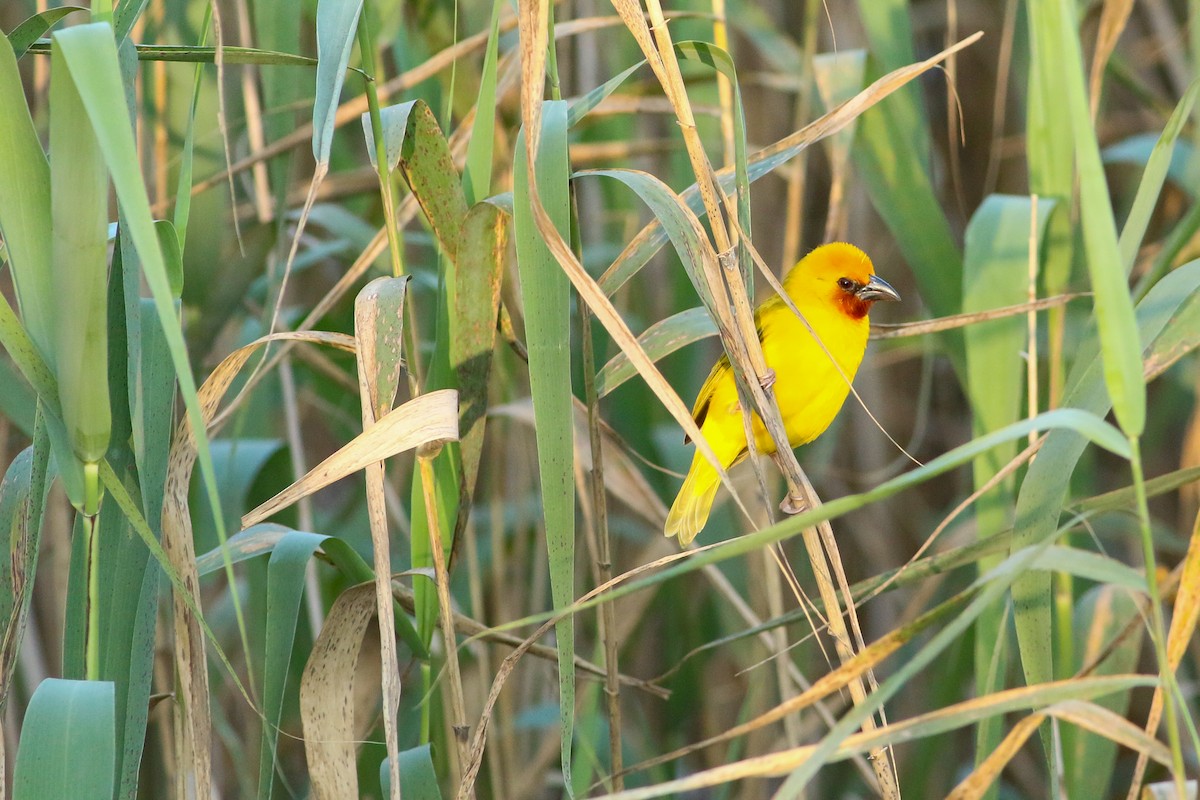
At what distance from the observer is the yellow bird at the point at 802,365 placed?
1.98 m

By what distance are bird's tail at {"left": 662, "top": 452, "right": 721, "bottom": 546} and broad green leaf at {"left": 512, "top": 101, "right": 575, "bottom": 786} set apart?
0.80m

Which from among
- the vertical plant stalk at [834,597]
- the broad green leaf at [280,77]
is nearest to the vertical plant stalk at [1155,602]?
the vertical plant stalk at [834,597]

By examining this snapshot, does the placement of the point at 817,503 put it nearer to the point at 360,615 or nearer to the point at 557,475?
the point at 557,475

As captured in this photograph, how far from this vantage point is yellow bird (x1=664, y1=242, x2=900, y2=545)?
198 cm

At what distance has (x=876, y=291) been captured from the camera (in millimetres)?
2102

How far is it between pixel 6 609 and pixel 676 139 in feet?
4.82

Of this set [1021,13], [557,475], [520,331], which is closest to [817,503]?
[557,475]

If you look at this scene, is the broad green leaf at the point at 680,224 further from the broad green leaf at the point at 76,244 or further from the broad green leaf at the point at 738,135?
the broad green leaf at the point at 76,244

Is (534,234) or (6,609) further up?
(534,234)

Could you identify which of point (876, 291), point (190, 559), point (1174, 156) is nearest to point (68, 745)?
point (190, 559)

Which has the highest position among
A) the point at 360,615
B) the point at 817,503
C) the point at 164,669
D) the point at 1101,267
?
the point at 1101,267

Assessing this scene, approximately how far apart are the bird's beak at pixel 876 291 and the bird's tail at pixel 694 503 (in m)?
0.45

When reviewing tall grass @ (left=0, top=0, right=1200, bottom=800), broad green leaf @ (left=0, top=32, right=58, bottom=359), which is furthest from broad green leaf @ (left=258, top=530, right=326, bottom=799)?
broad green leaf @ (left=0, top=32, right=58, bottom=359)

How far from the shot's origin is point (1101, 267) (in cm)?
81
